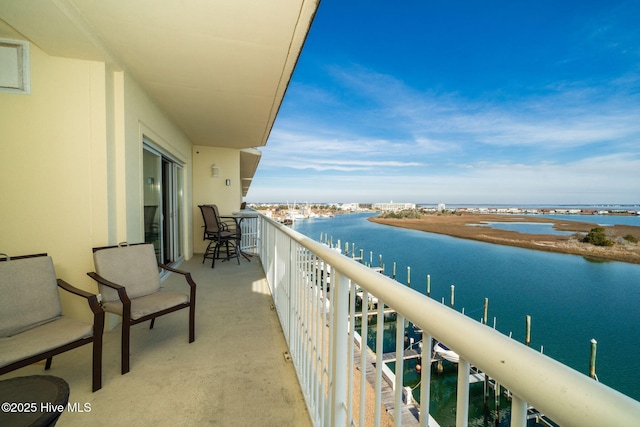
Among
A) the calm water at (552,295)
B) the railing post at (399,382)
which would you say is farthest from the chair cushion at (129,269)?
the calm water at (552,295)

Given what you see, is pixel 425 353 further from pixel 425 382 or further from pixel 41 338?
pixel 41 338

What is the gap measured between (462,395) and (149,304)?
8.10 feet

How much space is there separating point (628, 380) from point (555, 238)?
50.6 ft

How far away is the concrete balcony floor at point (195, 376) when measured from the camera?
1.63 m

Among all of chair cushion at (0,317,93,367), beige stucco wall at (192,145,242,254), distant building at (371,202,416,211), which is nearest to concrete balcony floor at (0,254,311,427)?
chair cushion at (0,317,93,367)

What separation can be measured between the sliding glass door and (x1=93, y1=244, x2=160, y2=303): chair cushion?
1.39 metres

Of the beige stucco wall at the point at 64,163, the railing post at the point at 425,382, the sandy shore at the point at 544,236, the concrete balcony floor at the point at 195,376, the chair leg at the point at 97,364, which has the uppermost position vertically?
the beige stucco wall at the point at 64,163

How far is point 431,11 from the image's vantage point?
871 centimetres

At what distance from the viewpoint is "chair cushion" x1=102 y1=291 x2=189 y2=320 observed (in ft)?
6.89

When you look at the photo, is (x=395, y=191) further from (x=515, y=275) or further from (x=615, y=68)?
(x=615, y=68)

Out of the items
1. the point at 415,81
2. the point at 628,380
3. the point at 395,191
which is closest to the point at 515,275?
the point at 628,380

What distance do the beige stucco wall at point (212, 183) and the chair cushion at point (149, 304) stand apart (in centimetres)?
432

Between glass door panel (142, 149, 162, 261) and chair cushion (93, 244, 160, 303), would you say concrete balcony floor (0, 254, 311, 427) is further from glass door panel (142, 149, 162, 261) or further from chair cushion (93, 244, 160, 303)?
glass door panel (142, 149, 162, 261)

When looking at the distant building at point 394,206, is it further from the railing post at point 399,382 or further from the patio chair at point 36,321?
the railing post at point 399,382
